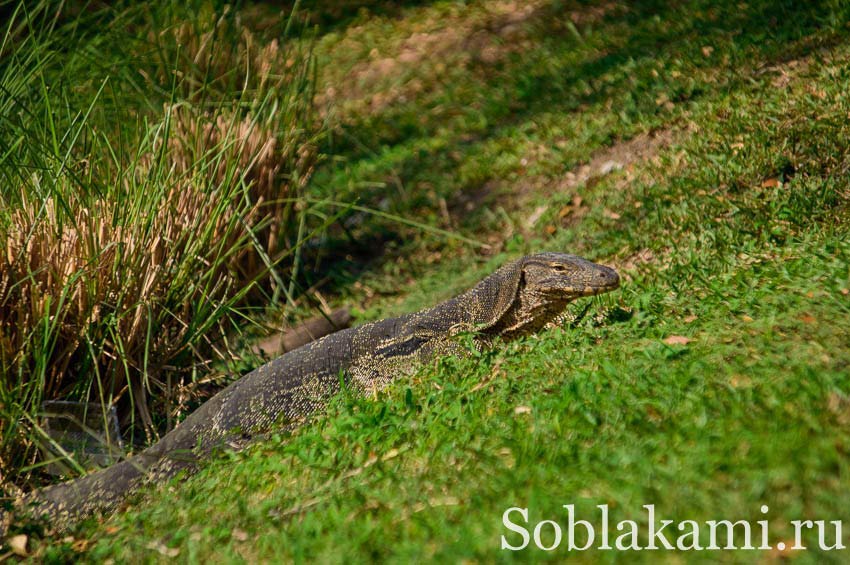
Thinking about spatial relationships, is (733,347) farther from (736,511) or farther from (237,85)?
(237,85)

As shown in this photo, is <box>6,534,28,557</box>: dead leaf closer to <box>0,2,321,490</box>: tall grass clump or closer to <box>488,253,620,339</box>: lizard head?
<box>0,2,321,490</box>: tall grass clump

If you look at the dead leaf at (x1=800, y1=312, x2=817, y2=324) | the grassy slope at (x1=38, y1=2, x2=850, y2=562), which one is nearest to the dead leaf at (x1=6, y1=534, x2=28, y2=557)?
the grassy slope at (x1=38, y1=2, x2=850, y2=562)

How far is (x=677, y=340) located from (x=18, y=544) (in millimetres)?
2838

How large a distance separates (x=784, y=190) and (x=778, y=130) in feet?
2.46

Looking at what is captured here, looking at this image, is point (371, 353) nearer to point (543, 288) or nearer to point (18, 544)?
point (543, 288)

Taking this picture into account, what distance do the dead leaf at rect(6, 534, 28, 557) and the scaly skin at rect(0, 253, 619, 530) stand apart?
21.9 inches

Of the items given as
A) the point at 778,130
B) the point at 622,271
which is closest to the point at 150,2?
the point at 622,271

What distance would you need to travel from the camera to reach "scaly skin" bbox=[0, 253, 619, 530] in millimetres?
4543

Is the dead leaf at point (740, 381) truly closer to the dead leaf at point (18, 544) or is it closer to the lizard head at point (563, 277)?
the lizard head at point (563, 277)

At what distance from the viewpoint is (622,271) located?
553 centimetres

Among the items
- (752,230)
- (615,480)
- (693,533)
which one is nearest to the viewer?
(693,533)

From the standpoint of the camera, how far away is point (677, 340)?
13.1 ft

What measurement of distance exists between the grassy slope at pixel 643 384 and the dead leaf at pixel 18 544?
0.49 feet

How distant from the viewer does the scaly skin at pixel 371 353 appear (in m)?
4.54
